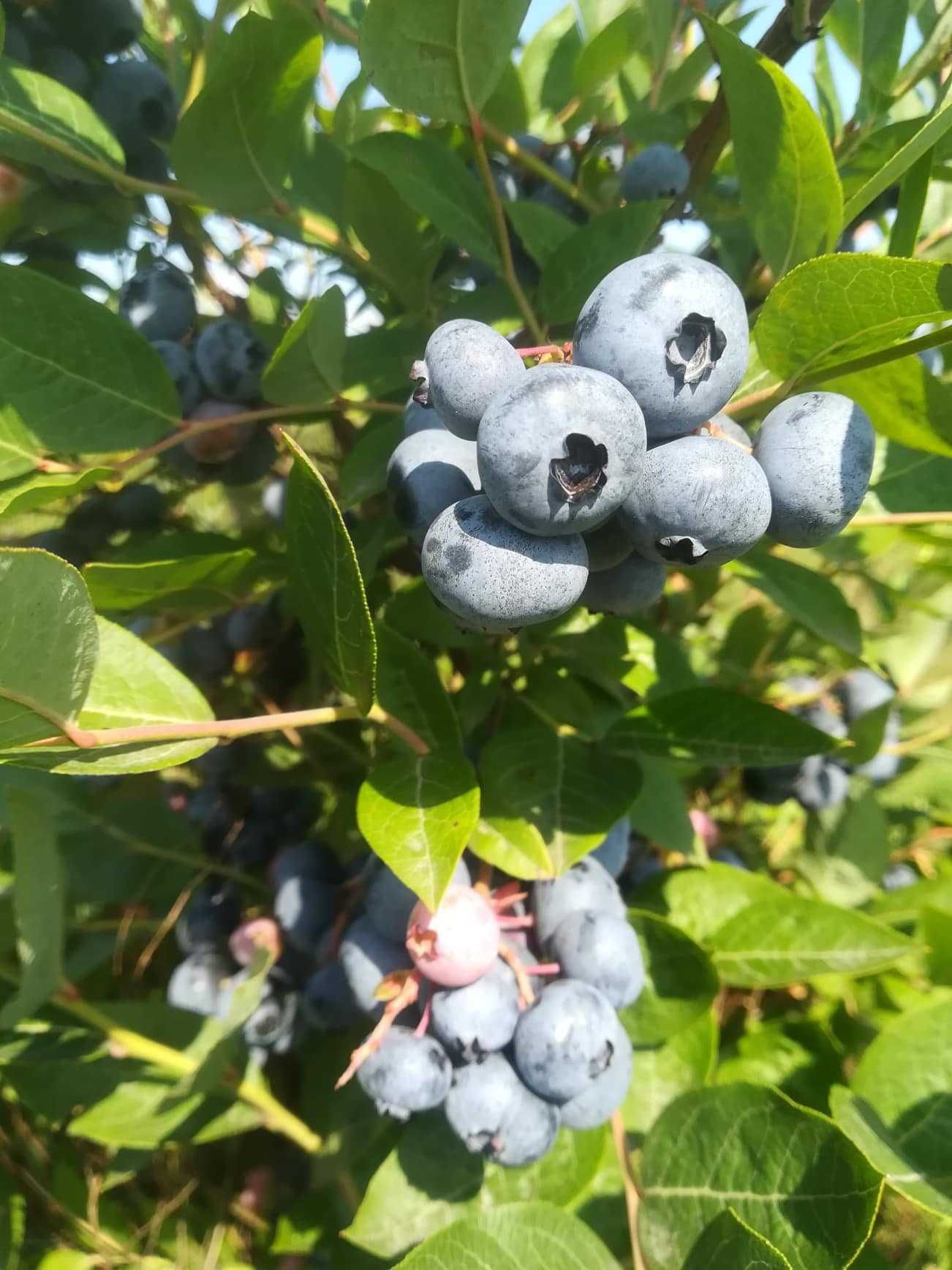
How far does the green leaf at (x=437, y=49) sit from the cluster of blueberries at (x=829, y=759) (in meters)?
1.10

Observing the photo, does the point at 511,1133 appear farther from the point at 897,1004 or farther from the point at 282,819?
the point at 897,1004

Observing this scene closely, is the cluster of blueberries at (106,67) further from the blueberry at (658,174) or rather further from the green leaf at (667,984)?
the green leaf at (667,984)

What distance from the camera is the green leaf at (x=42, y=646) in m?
0.57

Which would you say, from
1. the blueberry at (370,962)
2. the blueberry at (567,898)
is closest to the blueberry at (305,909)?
the blueberry at (370,962)

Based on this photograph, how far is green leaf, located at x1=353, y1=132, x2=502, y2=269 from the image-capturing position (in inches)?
33.5

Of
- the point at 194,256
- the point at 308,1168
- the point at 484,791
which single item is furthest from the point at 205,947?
the point at 194,256

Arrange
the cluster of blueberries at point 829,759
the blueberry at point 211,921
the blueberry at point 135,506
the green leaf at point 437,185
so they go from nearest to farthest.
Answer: the green leaf at point 437,185
the blueberry at point 135,506
the blueberry at point 211,921
the cluster of blueberries at point 829,759

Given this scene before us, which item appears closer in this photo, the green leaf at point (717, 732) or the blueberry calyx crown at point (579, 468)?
the blueberry calyx crown at point (579, 468)

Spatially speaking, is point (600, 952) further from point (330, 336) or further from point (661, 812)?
point (330, 336)

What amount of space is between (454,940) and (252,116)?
803 mm

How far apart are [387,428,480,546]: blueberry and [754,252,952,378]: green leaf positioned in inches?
9.2

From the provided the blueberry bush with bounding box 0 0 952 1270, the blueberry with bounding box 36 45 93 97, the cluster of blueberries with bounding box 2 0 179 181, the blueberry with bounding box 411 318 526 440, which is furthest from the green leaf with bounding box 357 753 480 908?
the blueberry with bounding box 36 45 93 97

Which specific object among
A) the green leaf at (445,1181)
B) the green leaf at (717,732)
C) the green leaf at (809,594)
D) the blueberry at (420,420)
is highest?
the blueberry at (420,420)

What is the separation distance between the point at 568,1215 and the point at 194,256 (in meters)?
1.24
